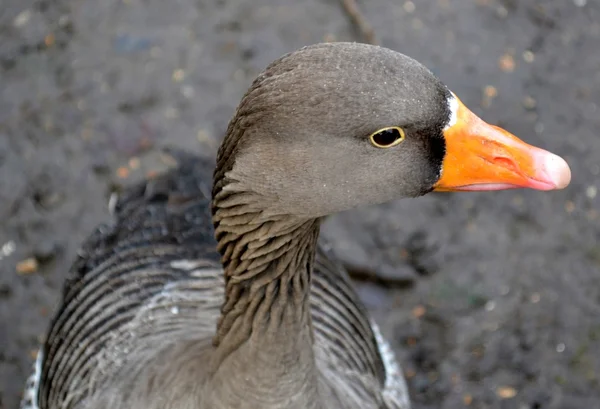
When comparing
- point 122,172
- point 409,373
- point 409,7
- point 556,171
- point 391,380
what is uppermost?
point 556,171

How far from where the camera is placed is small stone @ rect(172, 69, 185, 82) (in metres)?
4.89

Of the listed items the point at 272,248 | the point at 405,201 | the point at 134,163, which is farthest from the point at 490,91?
the point at 272,248

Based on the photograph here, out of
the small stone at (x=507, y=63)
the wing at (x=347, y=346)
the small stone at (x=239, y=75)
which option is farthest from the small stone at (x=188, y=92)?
the small stone at (x=507, y=63)

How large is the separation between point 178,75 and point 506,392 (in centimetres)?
289

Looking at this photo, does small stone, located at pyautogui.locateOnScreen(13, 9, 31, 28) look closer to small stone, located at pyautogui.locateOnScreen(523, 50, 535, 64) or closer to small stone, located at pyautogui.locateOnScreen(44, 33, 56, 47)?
small stone, located at pyautogui.locateOnScreen(44, 33, 56, 47)

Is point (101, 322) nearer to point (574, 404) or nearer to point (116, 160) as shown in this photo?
point (116, 160)

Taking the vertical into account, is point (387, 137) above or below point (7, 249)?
above

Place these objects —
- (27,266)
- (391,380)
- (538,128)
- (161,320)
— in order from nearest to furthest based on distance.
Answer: (161,320)
(391,380)
(27,266)
(538,128)

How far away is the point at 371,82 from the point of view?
5.82 ft

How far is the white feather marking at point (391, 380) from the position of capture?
3.14 meters

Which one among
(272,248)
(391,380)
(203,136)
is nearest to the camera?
(272,248)

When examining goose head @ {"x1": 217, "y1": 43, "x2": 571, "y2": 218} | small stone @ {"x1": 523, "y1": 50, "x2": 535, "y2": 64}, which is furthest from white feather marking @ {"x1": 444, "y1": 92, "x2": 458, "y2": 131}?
small stone @ {"x1": 523, "y1": 50, "x2": 535, "y2": 64}

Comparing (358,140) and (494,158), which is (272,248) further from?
(494,158)

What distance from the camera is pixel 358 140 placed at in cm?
184
